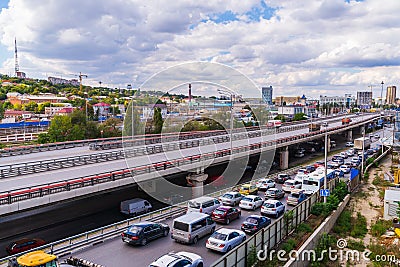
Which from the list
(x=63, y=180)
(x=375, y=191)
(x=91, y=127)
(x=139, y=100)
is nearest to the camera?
(x=63, y=180)

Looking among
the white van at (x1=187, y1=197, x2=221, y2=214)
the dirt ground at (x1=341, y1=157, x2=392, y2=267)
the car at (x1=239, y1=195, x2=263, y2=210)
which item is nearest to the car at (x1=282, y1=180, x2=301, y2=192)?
the dirt ground at (x1=341, y1=157, x2=392, y2=267)

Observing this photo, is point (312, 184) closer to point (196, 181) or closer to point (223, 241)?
point (196, 181)

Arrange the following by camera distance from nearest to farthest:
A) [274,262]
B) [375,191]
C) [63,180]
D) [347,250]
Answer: [274,262]
[347,250]
[63,180]
[375,191]

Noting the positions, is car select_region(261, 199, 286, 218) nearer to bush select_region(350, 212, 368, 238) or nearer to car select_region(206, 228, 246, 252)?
bush select_region(350, 212, 368, 238)

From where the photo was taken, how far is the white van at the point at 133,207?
978 inches

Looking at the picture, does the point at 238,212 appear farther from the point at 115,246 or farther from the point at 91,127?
the point at 91,127

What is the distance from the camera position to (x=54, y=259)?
1259 cm

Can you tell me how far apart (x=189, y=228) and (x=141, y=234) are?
2.32 meters

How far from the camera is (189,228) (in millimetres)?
16344

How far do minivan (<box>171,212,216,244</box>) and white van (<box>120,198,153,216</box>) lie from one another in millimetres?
8687

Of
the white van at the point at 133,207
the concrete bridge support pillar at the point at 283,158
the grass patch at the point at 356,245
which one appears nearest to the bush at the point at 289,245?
the grass patch at the point at 356,245

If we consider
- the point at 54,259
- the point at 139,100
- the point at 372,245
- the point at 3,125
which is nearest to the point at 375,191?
the point at 372,245

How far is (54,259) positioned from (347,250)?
1523 cm

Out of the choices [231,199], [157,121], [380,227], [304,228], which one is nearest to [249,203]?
[231,199]
